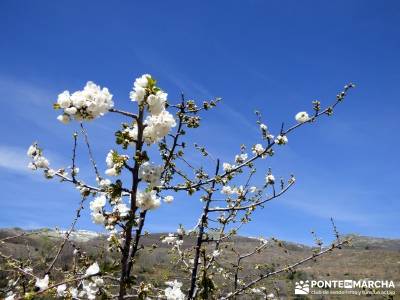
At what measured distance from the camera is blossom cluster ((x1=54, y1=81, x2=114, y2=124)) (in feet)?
12.1

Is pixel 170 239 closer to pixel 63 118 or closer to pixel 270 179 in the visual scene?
pixel 270 179

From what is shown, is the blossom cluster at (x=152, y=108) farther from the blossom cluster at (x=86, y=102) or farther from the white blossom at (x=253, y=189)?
the white blossom at (x=253, y=189)

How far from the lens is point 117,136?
12.3 ft

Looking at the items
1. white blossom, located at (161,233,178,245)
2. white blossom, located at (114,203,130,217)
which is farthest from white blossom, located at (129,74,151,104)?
white blossom, located at (161,233,178,245)

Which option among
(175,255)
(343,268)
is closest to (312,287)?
(343,268)

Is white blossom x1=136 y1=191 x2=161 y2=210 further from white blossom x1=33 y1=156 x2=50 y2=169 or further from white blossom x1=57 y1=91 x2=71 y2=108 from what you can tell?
white blossom x1=33 y1=156 x2=50 y2=169

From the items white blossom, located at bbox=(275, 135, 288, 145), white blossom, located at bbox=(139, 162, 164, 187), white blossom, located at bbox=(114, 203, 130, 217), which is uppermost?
white blossom, located at bbox=(275, 135, 288, 145)

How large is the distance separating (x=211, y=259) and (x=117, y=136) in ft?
14.2

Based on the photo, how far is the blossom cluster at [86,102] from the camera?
3682 millimetres

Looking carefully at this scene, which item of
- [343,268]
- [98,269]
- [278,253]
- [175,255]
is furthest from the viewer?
[278,253]

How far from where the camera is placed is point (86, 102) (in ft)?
12.1

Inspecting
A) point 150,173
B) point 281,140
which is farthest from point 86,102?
point 281,140

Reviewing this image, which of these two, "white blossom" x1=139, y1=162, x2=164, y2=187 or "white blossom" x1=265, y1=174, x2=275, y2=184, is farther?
"white blossom" x1=265, y1=174, x2=275, y2=184

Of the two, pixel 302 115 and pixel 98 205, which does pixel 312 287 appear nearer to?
pixel 302 115
